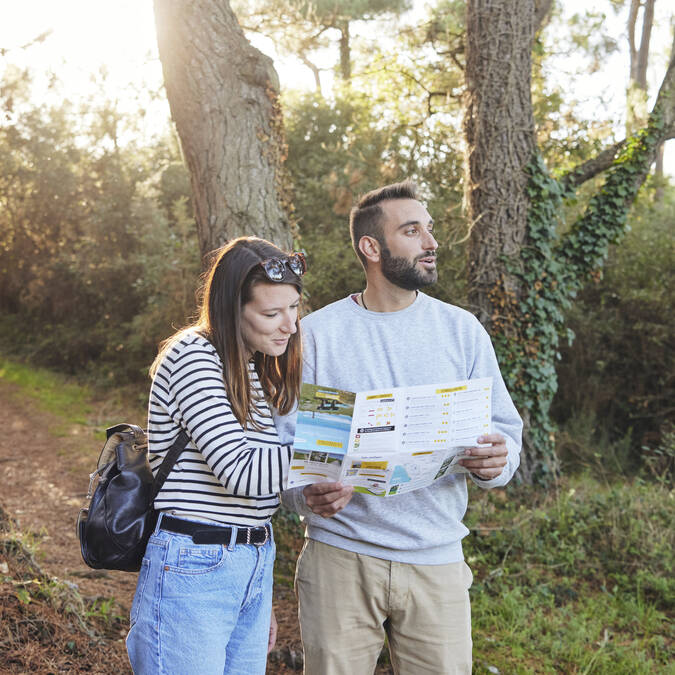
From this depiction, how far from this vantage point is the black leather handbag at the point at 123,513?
1912 mm

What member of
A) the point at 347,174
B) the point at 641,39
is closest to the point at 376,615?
the point at 347,174

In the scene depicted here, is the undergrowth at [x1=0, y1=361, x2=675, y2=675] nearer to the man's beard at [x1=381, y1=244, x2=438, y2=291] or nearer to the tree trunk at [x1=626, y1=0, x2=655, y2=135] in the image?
the man's beard at [x1=381, y1=244, x2=438, y2=291]

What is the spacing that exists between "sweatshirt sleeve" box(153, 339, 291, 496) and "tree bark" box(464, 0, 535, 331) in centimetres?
522

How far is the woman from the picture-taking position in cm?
184

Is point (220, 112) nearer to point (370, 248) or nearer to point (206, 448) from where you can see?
point (370, 248)

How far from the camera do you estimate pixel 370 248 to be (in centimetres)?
266

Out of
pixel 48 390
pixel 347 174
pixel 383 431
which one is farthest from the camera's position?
pixel 48 390

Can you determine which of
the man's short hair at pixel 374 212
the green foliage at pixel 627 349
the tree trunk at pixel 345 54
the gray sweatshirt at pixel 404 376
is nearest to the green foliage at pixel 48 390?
the green foliage at pixel 627 349

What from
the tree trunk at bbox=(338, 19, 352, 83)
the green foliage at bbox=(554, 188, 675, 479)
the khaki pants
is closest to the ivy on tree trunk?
the green foliage at bbox=(554, 188, 675, 479)

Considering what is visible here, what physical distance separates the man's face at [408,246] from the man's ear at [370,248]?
0.03 meters

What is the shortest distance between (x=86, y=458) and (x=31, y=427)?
1.93 metres

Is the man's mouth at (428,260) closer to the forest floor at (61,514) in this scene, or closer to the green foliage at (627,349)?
the forest floor at (61,514)

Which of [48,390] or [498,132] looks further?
[48,390]

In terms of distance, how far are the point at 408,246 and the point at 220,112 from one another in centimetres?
253
